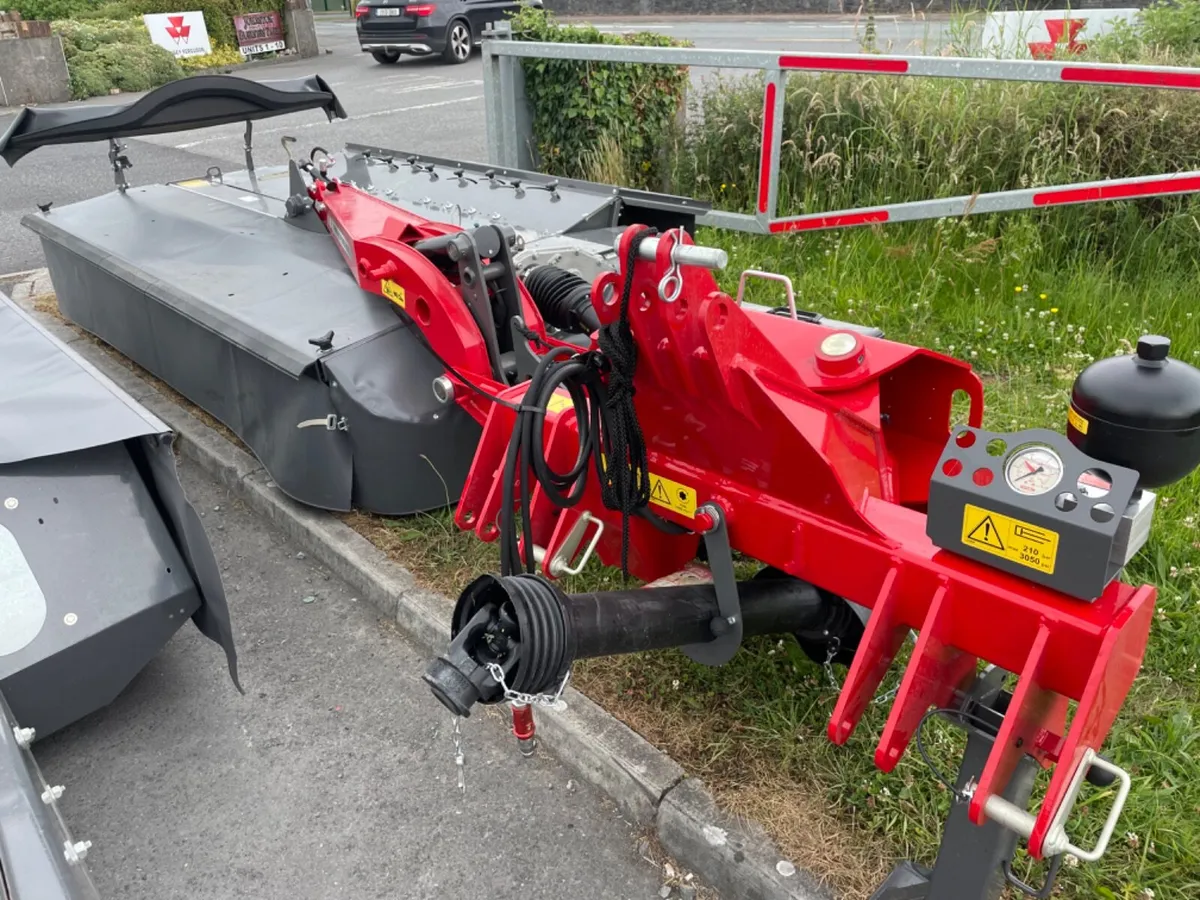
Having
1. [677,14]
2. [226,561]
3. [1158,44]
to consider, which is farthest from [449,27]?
[226,561]

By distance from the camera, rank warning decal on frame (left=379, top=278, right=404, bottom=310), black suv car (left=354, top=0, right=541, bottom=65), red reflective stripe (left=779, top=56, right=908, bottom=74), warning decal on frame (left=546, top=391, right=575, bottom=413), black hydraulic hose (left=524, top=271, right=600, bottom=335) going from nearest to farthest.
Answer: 1. warning decal on frame (left=546, top=391, right=575, bottom=413)
2. black hydraulic hose (left=524, top=271, right=600, bottom=335)
3. warning decal on frame (left=379, top=278, right=404, bottom=310)
4. red reflective stripe (left=779, top=56, right=908, bottom=74)
5. black suv car (left=354, top=0, right=541, bottom=65)

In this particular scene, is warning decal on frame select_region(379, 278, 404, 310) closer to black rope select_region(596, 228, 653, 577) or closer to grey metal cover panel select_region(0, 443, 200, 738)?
grey metal cover panel select_region(0, 443, 200, 738)

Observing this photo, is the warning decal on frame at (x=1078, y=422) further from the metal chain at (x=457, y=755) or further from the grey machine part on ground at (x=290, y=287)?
the grey machine part on ground at (x=290, y=287)

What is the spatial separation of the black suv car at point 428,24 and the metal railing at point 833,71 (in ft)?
37.0

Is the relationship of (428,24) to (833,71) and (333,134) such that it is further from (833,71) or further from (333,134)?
(833,71)

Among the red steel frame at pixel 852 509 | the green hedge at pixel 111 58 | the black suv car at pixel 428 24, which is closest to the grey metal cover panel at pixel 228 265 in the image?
the red steel frame at pixel 852 509

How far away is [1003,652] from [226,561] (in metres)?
2.87

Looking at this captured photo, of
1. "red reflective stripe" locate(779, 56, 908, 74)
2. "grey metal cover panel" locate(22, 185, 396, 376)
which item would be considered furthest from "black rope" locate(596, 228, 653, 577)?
"red reflective stripe" locate(779, 56, 908, 74)

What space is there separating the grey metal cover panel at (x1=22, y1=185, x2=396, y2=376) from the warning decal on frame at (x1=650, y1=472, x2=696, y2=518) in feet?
5.00

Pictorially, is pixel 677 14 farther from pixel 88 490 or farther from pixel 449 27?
pixel 88 490

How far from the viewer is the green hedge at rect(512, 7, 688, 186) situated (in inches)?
258

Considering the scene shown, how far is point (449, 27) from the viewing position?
55.3 feet

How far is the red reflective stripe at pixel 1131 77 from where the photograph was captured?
3916mm

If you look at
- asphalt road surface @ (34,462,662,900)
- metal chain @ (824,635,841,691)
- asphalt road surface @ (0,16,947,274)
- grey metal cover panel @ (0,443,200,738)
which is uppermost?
grey metal cover panel @ (0,443,200,738)
